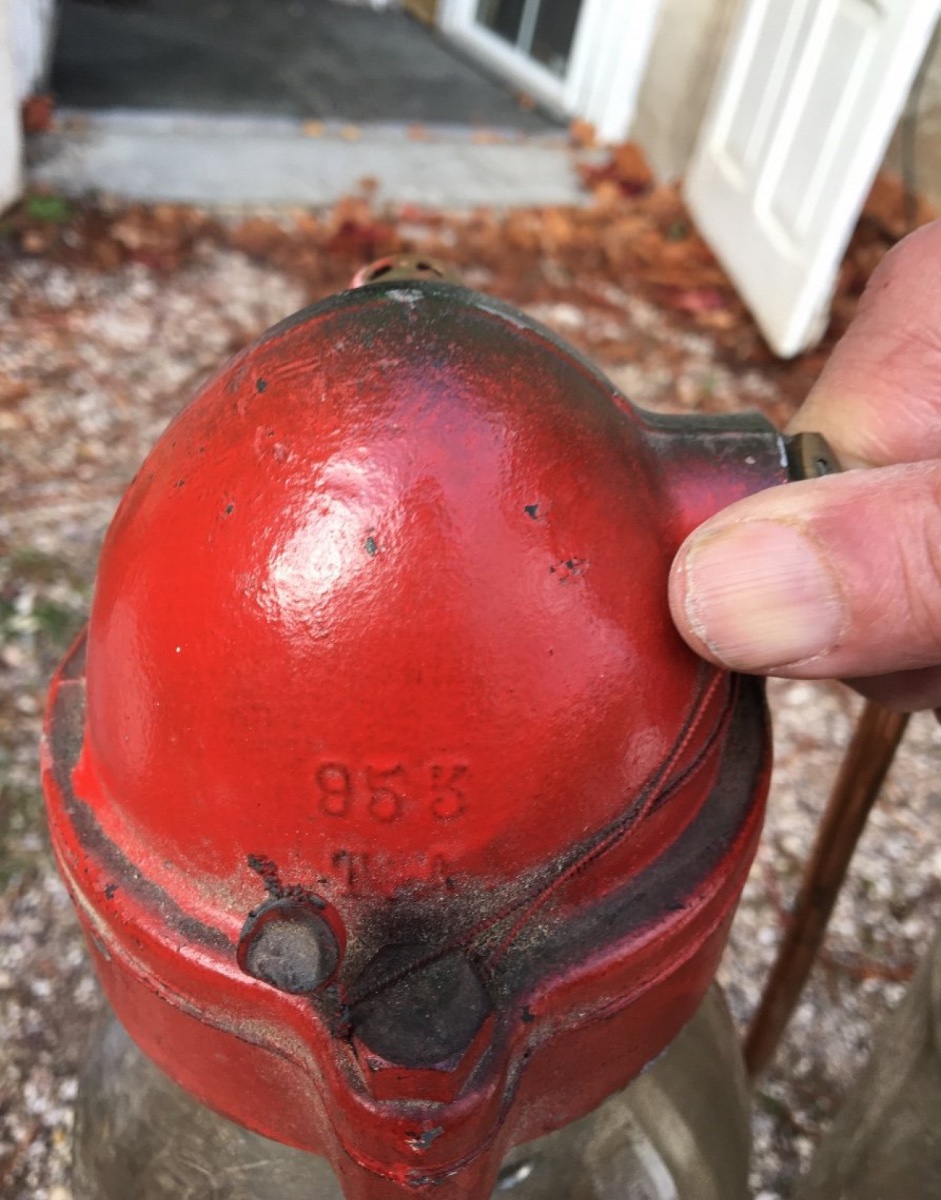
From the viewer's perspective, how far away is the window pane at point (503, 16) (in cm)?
483

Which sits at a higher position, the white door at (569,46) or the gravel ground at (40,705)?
the white door at (569,46)

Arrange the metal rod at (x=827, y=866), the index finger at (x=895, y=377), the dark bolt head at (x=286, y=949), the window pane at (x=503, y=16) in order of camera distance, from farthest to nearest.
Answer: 1. the window pane at (x=503, y=16)
2. the metal rod at (x=827, y=866)
3. the index finger at (x=895, y=377)
4. the dark bolt head at (x=286, y=949)

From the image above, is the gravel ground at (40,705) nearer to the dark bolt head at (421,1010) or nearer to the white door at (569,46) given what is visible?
the dark bolt head at (421,1010)

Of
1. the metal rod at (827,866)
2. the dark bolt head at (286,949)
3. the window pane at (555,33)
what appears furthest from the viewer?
the window pane at (555,33)

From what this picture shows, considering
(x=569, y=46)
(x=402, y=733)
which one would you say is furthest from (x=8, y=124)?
(x=402, y=733)

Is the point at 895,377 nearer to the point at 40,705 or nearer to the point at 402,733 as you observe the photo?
the point at 402,733

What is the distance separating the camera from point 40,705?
200cm

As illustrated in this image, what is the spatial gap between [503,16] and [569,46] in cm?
60

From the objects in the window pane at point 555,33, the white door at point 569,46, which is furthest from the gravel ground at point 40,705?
the window pane at point 555,33

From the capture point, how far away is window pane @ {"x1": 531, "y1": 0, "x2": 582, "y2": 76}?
4.48 m

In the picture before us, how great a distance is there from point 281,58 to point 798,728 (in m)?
3.94

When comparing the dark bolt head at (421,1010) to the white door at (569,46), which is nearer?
the dark bolt head at (421,1010)

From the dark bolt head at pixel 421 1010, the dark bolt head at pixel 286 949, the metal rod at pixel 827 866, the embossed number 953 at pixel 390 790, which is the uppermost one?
the embossed number 953 at pixel 390 790

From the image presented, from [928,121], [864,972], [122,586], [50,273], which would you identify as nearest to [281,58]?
[50,273]
